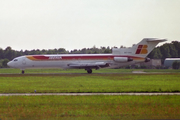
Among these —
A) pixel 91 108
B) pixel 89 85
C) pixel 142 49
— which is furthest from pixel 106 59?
pixel 91 108

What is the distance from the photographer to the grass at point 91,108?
39.8 ft

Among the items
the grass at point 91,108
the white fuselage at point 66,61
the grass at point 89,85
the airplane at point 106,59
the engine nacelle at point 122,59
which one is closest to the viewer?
the grass at point 91,108

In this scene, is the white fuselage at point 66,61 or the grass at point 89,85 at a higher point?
the white fuselage at point 66,61

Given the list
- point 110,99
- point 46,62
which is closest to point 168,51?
point 46,62

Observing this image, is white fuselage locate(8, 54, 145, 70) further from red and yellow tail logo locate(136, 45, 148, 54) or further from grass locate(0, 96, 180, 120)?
grass locate(0, 96, 180, 120)

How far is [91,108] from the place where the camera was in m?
14.0

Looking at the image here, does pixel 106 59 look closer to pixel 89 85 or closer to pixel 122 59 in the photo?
pixel 122 59

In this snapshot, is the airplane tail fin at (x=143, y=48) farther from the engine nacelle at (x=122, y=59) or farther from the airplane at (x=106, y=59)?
the engine nacelle at (x=122, y=59)

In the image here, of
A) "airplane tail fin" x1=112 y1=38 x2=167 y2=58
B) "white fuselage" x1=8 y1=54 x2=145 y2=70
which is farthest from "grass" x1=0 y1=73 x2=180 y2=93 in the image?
"airplane tail fin" x1=112 y1=38 x2=167 y2=58

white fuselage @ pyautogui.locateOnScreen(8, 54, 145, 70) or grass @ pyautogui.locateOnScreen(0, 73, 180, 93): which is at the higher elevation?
white fuselage @ pyautogui.locateOnScreen(8, 54, 145, 70)

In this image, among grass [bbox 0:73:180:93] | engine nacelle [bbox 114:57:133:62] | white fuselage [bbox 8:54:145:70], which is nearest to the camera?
grass [bbox 0:73:180:93]

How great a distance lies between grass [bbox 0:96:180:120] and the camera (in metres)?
12.1

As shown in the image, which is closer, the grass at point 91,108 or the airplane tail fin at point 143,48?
the grass at point 91,108

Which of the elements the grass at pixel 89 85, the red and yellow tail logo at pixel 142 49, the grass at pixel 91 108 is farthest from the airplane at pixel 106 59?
the grass at pixel 91 108
